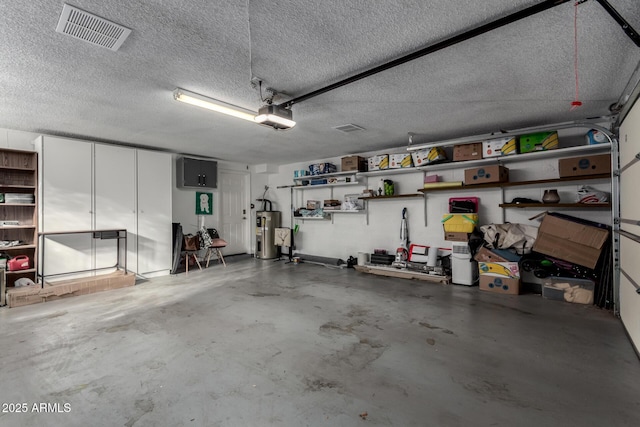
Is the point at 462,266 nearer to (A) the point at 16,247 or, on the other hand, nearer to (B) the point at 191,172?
(B) the point at 191,172

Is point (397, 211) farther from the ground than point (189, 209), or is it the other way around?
point (189, 209)

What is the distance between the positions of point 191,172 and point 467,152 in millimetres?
5555

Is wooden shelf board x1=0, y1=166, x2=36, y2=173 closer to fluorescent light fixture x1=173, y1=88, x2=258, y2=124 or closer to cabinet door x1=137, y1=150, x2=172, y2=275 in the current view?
cabinet door x1=137, y1=150, x2=172, y2=275

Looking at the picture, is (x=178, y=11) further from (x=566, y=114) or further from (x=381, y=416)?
(x=566, y=114)

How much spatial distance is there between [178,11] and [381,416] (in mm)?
2847

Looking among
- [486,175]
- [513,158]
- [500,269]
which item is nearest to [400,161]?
[486,175]

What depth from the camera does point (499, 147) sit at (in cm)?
462

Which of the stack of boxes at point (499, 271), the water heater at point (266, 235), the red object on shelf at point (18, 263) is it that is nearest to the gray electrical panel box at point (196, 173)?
the water heater at point (266, 235)

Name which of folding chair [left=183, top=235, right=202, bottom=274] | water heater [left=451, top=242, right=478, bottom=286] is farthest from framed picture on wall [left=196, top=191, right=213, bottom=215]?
water heater [left=451, top=242, right=478, bottom=286]

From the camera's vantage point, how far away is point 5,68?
2.63 metres

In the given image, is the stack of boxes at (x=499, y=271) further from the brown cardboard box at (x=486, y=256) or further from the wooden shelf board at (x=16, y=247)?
the wooden shelf board at (x=16, y=247)

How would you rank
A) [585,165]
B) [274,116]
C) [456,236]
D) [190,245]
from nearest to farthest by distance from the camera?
1. [274,116]
2. [585,165]
3. [456,236]
4. [190,245]

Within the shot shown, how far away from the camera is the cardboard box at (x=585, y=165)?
12.8 ft

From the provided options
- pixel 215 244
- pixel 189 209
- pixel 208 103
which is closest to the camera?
pixel 208 103
